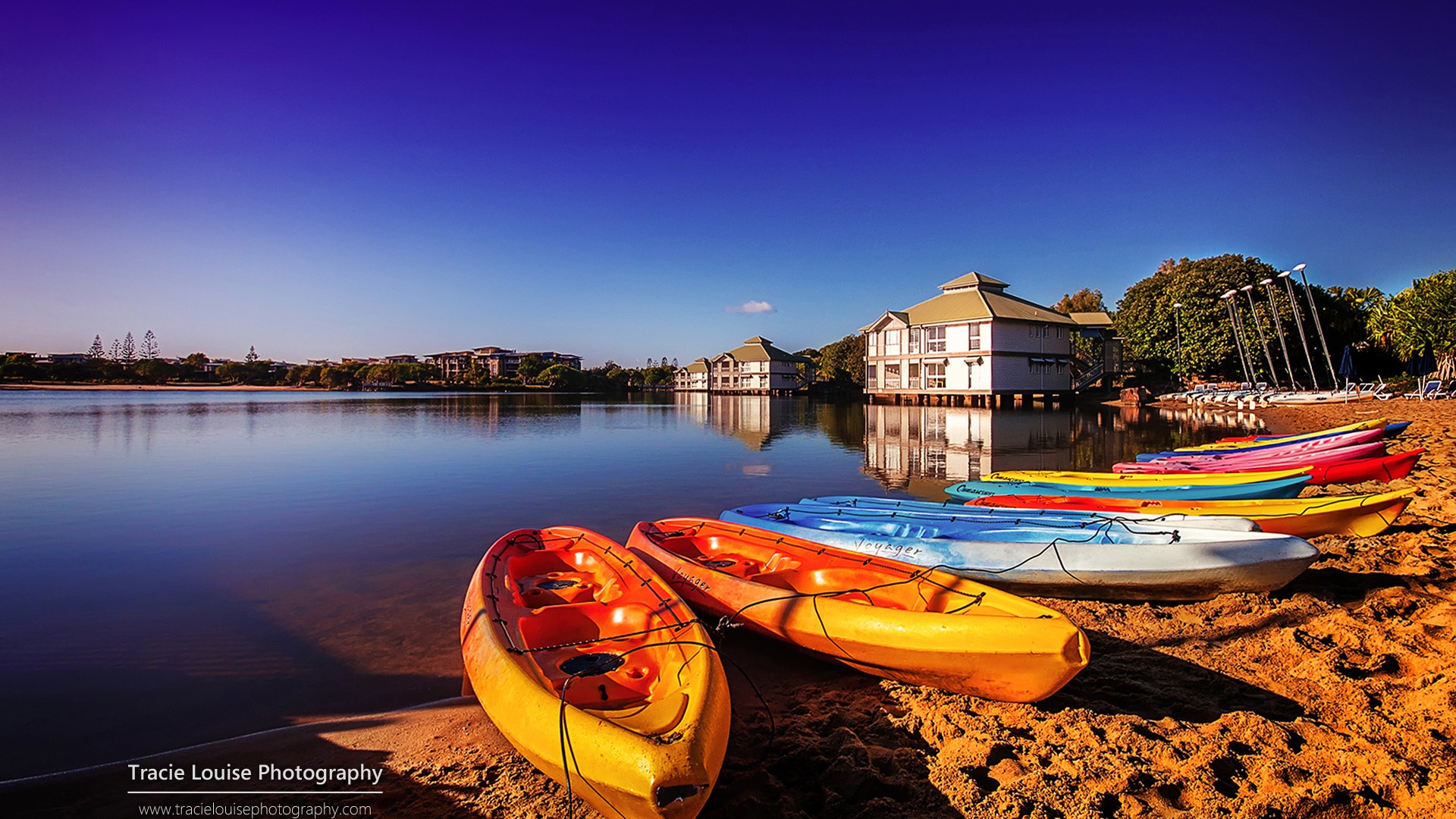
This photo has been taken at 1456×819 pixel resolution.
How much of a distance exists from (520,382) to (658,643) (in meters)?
113

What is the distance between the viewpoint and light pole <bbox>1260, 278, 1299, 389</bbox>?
106 feet

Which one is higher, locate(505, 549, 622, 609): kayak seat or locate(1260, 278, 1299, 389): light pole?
locate(1260, 278, 1299, 389): light pole

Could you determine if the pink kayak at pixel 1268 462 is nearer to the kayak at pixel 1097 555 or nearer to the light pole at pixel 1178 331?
the kayak at pixel 1097 555

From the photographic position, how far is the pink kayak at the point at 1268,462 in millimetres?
9945

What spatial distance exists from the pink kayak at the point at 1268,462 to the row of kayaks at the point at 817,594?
1.81 meters

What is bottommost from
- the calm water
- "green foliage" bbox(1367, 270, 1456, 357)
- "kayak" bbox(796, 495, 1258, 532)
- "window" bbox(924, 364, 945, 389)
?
the calm water

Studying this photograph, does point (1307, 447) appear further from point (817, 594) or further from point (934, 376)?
point (934, 376)

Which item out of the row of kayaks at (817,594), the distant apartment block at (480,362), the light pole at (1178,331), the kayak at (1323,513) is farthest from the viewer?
the distant apartment block at (480,362)

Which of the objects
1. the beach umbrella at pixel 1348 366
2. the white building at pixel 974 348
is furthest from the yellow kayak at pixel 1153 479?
the beach umbrella at pixel 1348 366

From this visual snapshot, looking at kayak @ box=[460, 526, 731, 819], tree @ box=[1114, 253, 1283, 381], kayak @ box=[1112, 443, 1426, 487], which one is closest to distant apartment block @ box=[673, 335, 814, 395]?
tree @ box=[1114, 253, 1283, 381]

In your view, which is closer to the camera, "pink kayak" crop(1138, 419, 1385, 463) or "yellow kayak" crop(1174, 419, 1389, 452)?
"pink kayak" crop(1138, 419, 1385, 463)

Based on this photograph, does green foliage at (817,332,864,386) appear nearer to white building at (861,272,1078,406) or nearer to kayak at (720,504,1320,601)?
white building at (861,272,1078,406)

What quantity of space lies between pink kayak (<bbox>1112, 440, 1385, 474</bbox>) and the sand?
5.35m

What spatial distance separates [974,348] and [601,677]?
1520 inches
